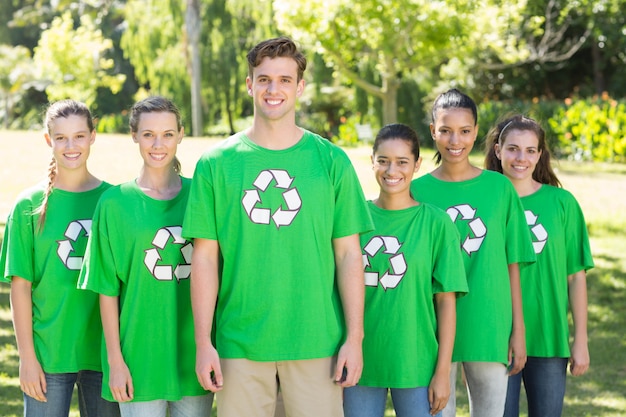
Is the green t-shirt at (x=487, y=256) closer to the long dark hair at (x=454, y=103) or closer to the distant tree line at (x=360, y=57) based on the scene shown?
the long dark hair at (x=454, y=103)

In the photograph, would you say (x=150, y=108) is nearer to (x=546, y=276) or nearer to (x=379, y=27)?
(x=546, y=276)

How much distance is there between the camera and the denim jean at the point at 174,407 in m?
3.26

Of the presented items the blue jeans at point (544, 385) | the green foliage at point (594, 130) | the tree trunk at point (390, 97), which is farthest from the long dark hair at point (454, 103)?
the green foliage at point (594, 130)

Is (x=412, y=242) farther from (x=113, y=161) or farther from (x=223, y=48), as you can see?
(x=223, y=48)

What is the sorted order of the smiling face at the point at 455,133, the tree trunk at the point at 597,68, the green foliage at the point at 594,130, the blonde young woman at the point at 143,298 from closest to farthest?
the blonde young woman at the point at 143,298
the smiling face at the point at 455,133
the green foliage at the point at 594,130
the tree trunk at the point at 597,68

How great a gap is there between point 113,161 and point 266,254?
12022 mm

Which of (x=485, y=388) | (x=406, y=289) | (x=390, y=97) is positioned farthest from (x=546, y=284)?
(x=390, y=97)

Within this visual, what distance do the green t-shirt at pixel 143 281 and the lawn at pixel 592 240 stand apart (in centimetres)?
245

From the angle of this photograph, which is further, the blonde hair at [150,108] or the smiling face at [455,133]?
the smiling face at [455,133]

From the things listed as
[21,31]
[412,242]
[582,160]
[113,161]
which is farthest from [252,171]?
[21,31]

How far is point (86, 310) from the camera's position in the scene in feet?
11.3

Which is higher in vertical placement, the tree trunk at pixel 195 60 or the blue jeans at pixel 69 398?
the tree trunk at pixel 195 60

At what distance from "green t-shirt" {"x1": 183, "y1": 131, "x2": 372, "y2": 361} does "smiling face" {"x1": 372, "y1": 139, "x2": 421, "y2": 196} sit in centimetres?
38

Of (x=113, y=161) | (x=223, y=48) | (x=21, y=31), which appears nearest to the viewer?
(x=113, y=161)
